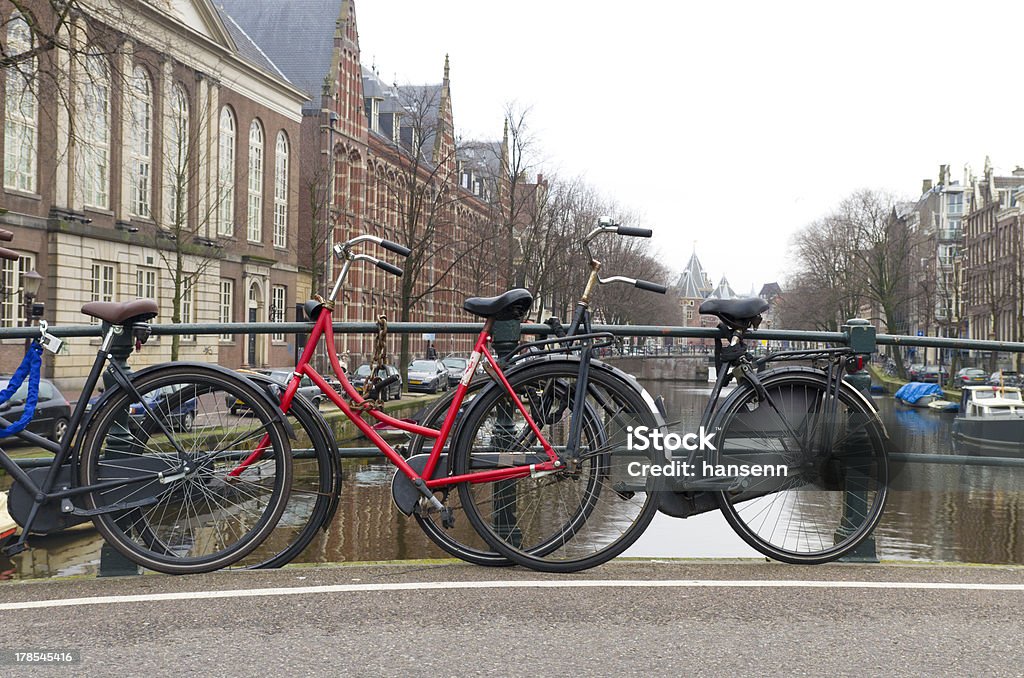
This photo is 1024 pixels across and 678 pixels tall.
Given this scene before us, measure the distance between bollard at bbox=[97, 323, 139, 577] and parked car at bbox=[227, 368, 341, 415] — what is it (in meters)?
0.44

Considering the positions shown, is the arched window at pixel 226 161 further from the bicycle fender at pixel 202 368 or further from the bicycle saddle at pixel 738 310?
the bicycle saddle at pixel 738 310

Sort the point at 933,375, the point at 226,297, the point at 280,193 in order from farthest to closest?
the point at 280,193
the point at 226,297
the point at 933,375

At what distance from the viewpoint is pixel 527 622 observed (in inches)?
141

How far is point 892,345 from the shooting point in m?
5.30

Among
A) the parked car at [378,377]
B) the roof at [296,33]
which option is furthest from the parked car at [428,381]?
the roof at [296,33]

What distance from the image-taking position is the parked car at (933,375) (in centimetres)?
652

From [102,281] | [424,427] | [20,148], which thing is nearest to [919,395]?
[424,427]

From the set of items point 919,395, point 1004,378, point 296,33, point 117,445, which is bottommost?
point 117,445

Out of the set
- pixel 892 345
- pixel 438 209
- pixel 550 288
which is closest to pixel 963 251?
pixel 550 288

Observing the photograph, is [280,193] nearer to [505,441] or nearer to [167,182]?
[167,182]

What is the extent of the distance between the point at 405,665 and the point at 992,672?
1744 millimetres

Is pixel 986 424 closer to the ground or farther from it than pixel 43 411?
closer to the ground

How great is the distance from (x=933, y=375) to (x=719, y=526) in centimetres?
594

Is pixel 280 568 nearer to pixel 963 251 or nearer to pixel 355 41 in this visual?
pixel 355 41
